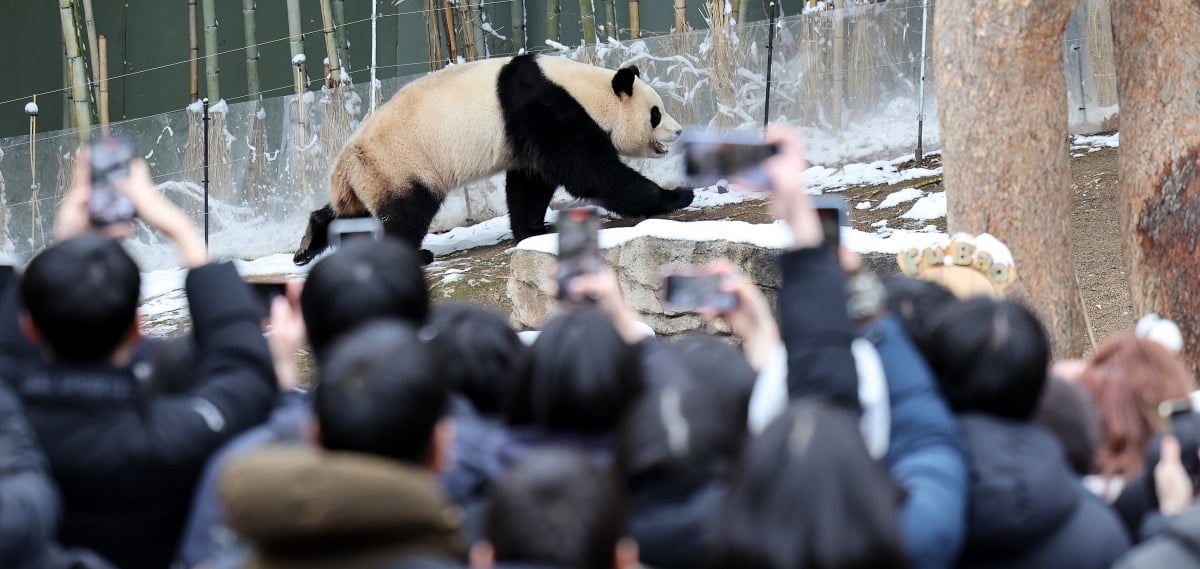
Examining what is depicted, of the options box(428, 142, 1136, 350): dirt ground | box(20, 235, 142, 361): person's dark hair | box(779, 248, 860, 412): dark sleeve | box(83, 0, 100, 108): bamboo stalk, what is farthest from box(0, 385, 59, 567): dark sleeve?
box(83, 0, 100, 108): bamboo stalk

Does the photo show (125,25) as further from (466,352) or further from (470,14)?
(466,352)

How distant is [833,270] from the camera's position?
6.60 ft

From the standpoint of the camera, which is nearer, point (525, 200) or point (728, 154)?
point (728, 154)

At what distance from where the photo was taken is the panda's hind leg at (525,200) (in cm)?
913

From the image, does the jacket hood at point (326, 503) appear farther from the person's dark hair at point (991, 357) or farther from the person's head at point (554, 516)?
the person's dark hair at point (991, 357)

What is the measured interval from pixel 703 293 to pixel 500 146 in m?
→ 6.79

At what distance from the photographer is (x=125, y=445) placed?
6.72 ft

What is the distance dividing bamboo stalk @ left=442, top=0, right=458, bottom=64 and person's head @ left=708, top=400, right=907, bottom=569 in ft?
31.4

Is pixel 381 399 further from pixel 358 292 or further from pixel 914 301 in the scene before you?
pixel 914 301

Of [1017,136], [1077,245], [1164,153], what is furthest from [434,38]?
[1164,153]

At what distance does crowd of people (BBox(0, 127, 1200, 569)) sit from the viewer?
1.55m

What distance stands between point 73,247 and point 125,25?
10835 mm

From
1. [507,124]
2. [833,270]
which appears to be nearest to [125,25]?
[507,124]

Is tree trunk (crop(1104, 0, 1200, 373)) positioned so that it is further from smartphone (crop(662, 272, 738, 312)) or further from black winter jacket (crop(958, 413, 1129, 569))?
smartphone (crop(662, 272, 738, 312))
